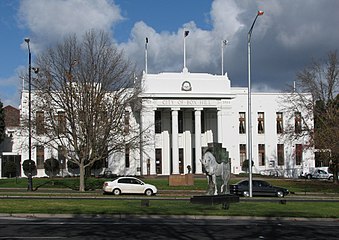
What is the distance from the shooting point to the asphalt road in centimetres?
1524

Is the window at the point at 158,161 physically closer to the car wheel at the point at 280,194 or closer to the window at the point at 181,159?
the window at the point at 181,159

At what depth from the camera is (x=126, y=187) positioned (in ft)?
126

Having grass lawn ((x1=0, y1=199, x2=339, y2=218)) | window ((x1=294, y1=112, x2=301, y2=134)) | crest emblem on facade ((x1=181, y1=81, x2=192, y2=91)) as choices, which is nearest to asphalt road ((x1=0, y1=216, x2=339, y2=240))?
grass lawn ((x1=0, y1=199, x2=339, y2=218))

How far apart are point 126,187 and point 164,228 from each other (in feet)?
69.7

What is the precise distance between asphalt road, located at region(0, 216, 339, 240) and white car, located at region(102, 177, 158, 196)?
55.9ft

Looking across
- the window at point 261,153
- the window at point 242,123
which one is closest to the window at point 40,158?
the window at point 242,123

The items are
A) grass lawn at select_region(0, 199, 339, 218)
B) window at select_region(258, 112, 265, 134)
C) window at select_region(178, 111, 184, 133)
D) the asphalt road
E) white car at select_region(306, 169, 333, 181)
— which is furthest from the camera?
window at select_region(258, 112, 265, 134)

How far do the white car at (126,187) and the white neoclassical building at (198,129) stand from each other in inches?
954

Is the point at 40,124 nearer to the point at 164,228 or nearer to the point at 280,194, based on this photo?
the point at 280,194

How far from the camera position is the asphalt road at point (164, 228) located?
15245 mm

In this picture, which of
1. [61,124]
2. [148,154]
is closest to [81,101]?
[61,124]

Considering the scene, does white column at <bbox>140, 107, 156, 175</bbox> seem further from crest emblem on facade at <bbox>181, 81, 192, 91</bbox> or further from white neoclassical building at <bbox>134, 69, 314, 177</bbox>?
crest emblem on facade at <bbox>181, 81, 192, 91</bbox>

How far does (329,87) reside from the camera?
2162 inches

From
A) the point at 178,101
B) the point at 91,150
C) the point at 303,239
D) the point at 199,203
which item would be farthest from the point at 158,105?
the point at 303,239
